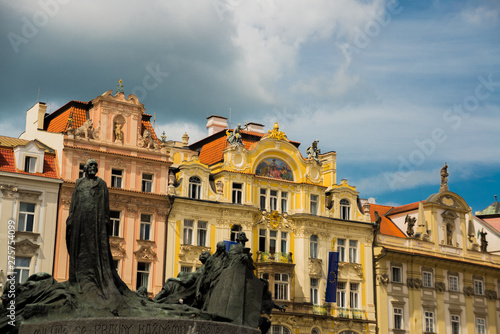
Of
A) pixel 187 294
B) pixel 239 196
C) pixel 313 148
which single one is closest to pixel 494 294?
pixel 313 148

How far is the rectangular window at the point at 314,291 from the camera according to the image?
45.8 metres

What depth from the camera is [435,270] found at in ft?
167

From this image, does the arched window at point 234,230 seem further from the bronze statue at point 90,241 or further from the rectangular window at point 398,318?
the bronze statue at point 90,241

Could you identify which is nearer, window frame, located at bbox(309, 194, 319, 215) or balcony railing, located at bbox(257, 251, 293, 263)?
balcony railing, located at bbox(257, 251, 293, 263)

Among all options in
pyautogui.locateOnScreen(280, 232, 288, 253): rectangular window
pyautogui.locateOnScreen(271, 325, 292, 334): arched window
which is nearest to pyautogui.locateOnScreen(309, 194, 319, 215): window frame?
pyautogui.locateOnScreen(280, 232, 288, 253): rectangular window

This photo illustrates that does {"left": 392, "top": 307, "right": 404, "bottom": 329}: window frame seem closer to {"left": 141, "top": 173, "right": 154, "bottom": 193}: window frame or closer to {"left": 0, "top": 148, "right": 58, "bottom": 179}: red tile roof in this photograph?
{"left": 141, "top": 173, "right": 154, "bottom": 193}: window frame

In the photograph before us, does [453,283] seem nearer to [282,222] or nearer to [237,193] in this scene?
[282,222]

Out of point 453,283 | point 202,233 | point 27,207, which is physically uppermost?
point 27,207

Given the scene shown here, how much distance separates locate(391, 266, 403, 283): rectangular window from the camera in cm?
4910

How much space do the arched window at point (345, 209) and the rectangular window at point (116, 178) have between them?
45.2ft

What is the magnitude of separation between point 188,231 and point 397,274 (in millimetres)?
13507

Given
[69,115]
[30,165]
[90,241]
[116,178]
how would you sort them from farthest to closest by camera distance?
[69,115] < [116,178] < [30,165] < [90,241]

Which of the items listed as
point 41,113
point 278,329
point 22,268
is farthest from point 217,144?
point 22,268

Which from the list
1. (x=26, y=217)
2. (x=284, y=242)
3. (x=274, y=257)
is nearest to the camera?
(x=26, y=217)
